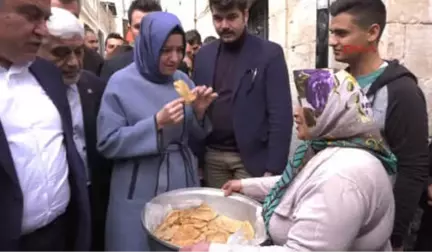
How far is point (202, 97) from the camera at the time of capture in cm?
215

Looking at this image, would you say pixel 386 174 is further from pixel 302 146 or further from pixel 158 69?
pixel 158 69

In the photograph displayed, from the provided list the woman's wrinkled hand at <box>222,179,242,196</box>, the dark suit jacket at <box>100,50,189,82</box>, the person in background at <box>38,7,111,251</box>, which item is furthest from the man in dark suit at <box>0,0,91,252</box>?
the dark suit jacket at <box>100,50,189,82</box>

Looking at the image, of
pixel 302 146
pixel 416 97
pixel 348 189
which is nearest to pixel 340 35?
pixel 416 97

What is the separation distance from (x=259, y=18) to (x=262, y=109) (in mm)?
4558

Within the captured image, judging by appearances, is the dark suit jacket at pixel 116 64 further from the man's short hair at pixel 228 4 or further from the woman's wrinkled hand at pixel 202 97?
the woman's wrinkled hand at pixel 202 97

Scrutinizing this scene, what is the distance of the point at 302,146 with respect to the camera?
158 centimetres

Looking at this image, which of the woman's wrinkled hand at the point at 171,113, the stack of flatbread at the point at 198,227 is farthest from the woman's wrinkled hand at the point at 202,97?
the stack of flatbread at the point at 198,227

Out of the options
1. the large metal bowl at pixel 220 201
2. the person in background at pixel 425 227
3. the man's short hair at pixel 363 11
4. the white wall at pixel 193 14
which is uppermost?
the white wall at pixel 193 14

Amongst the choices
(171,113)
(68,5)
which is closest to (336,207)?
(171,113)

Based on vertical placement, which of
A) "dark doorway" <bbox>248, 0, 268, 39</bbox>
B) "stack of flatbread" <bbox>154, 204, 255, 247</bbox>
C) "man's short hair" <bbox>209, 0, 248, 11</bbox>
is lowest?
"stack of flatbread" <bbox>154, 204, 255, 247</bbox>

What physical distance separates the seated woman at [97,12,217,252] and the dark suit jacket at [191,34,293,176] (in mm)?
464

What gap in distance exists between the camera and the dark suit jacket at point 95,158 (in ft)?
6.98

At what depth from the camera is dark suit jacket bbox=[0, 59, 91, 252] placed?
1.39 meters

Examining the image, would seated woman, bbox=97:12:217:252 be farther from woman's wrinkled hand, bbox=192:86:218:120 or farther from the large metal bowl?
the large metal bowl
